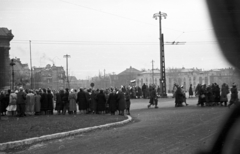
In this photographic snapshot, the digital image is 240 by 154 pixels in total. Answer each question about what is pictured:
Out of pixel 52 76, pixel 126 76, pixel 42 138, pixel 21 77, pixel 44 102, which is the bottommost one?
pixel 42 138

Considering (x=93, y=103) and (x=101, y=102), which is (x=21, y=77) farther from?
(x=101, y=102)

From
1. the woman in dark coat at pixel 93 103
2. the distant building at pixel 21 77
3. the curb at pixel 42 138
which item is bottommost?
the curb at pixel 42 138

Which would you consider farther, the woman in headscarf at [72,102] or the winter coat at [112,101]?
the woman in headscarf at [72,102]

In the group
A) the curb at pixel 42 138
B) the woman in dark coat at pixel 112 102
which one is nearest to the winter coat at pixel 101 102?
the woman in dark coat at pixel 112 102

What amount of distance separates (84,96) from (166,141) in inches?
445

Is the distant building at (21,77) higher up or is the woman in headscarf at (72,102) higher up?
the distant building at (21,77)

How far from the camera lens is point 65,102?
1758cm

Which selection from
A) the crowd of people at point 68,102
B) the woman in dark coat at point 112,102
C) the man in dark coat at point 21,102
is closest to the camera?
the man in dark coat at point 21,102

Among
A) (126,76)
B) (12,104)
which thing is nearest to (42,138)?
(12,104)

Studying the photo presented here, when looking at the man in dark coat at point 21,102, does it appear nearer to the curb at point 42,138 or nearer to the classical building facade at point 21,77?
the curb at point 42,138

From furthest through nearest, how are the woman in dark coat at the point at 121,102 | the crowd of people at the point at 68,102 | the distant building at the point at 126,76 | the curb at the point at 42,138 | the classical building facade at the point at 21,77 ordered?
the distant building at the point at 126,76 < the classical building facade at the point at 21,77 < the crowd of people at the point at 68,102 < the woman in dark coat at the point at 121,102 < the curb at the point at 42,138

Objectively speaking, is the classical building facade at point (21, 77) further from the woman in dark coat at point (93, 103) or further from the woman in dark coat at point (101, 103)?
the woman in dark coat at point (101, 103)

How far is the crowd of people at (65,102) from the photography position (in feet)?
53.4

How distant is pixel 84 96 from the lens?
17.8 m
